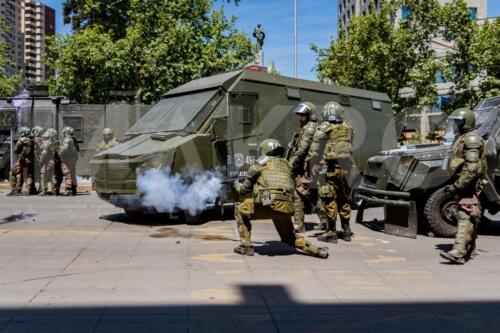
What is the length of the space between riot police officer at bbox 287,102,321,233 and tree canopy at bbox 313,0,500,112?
564 inches

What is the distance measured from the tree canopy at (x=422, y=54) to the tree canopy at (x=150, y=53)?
23.0ft

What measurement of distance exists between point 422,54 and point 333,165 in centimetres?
1618

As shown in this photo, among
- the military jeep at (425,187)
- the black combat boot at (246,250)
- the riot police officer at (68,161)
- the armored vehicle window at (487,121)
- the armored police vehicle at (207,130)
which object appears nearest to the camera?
the black combat boot at (246,250)

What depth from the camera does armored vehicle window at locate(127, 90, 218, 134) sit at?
32.3ft

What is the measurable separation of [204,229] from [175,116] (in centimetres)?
215

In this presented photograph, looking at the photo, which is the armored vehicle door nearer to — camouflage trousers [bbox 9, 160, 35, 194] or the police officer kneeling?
the police officer kneeling

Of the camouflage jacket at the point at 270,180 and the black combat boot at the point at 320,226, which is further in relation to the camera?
the black combat boot at the point at 320,226

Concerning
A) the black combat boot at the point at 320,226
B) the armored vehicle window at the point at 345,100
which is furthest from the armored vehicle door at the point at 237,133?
the armored vehicle window at the point at 345,100

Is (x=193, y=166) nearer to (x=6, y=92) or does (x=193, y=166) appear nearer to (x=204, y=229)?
(x=204, y=229)

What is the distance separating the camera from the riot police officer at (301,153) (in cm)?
822

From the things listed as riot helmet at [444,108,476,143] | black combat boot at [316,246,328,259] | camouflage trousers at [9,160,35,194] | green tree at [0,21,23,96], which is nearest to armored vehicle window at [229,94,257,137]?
black combat boot at [316,246,328,259]

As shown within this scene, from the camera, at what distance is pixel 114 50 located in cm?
2525

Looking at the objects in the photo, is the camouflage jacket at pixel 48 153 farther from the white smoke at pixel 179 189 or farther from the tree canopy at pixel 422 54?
the tree canopy at pixel 422 54

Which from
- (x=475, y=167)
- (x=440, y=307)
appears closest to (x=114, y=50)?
(x=475, y=167)
